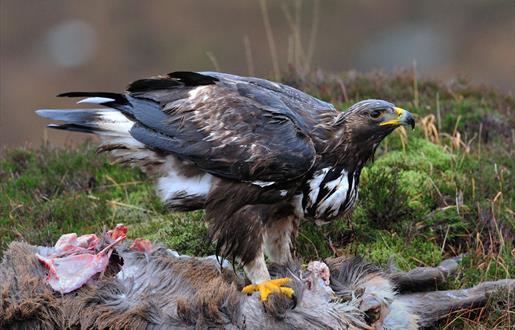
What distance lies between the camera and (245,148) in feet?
18.2

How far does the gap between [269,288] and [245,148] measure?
92cm

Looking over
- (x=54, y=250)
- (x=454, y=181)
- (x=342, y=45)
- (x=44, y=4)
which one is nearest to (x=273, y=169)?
(x=54, y=250)

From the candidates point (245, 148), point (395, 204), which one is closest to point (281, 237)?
point (245, 148)

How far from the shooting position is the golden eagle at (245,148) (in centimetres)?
548

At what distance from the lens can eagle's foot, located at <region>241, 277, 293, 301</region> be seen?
4879mm

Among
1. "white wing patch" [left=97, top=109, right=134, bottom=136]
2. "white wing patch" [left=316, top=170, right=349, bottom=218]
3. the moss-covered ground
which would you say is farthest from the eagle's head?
"white wing patch" [left=97, top=109, right=134, bottom=136]

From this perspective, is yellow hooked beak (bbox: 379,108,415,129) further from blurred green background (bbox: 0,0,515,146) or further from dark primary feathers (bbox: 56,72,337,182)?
blurred green background (bbox: 0,0,515,146)

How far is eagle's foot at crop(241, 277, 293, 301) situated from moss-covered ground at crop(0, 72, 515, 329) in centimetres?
90

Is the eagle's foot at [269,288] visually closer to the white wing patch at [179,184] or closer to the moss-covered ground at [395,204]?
the white wing patch at [179,184]

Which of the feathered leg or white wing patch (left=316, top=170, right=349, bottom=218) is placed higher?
white wing patch (left=316, top=170, right=349, bottom=218)

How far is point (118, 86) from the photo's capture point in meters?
16.2

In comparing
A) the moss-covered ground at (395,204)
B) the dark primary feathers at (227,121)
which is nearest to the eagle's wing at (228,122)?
the dark primary feathers at (227,121)

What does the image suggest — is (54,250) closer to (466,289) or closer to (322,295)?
(322,295)

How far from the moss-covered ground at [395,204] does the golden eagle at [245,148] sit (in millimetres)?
627
